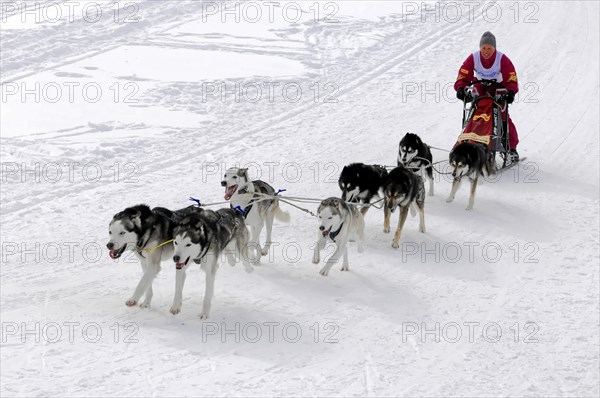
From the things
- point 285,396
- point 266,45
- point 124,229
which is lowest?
point 285,396

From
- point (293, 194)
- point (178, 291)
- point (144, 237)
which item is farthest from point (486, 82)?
point (144, 237)

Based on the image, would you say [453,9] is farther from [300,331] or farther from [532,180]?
[300,331]

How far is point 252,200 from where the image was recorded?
6352 millimetres

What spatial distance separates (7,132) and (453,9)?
917cm

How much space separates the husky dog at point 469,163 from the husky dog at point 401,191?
2.49ft

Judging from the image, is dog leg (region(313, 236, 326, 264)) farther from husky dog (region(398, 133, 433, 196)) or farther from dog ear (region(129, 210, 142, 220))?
husky dog (region(398, 133, 433, 196))

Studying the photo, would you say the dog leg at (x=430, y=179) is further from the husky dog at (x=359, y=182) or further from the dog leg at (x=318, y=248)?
the dog leg at (x=318, y=248)

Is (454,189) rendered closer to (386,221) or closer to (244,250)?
(386,221)

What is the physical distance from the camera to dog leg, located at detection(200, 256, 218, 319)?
5.51 metres

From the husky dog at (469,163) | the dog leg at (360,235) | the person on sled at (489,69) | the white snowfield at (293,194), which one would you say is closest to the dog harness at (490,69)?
the person on sled at (489,69)

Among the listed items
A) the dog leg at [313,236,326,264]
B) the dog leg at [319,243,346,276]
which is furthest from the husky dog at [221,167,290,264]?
the dog leg at [319,243,346,276]

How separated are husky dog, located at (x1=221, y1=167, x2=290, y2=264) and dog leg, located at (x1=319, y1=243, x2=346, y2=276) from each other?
562mm

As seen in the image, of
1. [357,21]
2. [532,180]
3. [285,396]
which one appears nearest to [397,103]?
[532,180]

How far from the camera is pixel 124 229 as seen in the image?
5.23 m
